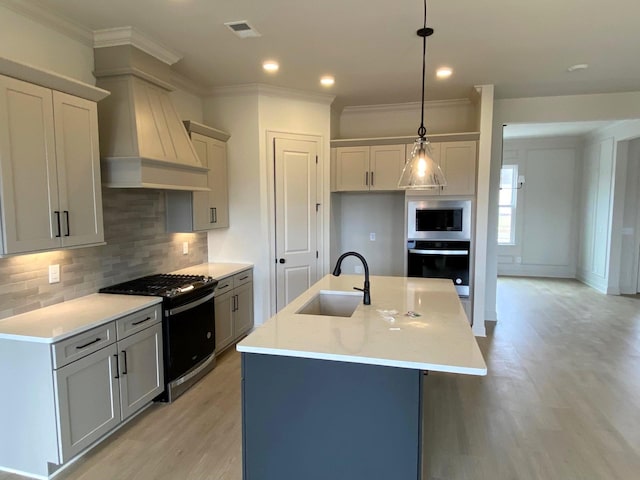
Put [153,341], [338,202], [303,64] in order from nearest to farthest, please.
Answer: [153,341]
[303,64]
[338,202]

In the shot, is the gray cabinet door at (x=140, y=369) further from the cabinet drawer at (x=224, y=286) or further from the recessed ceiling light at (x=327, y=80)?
the recessed ceiling light at (x=327, y=80)

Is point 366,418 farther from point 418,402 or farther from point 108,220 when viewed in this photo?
point 108,220

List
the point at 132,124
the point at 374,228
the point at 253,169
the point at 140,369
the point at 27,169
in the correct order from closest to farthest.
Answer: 1. the point at 27,169
2. the point at 140,369
3. the point at 132,124
4. the point at 253,169
5. the point at 374,228

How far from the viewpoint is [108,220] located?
319 centimetres

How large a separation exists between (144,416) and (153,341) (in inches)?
22.6

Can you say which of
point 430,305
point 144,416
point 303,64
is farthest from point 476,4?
point 144,416

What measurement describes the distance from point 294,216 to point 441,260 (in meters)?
1.85

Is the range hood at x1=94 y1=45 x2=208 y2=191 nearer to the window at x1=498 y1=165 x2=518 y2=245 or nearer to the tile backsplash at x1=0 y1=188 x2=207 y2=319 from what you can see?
the tile backsplash at x1=0 y1=188 x2=207 y2=319

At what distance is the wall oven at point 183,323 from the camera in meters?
3.01

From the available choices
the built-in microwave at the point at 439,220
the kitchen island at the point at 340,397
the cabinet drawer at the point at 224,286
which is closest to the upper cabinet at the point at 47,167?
the cabinet drawer at the point at 224,286

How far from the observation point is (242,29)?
116 inches

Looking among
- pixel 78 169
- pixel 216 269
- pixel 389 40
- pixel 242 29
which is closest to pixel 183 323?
pixel 216 269

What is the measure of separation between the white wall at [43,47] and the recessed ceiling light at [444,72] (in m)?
3.09

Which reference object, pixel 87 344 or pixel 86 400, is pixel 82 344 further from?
pixel 86 400
